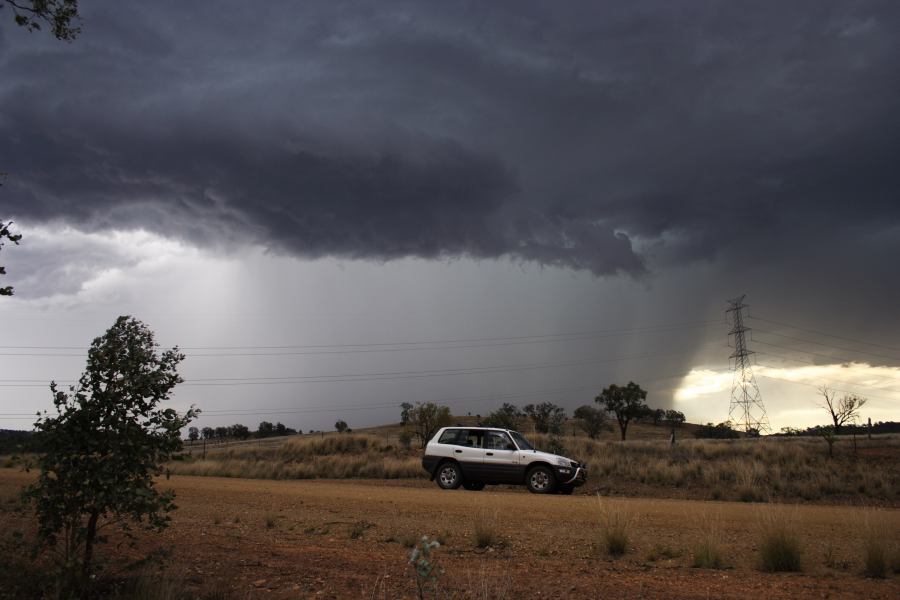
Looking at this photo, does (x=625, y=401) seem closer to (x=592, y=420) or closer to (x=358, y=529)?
(x=592, y=420)

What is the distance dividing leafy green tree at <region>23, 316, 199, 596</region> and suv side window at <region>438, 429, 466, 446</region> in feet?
50.6

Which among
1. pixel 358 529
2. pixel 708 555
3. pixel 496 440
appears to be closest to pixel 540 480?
pixel 496 440

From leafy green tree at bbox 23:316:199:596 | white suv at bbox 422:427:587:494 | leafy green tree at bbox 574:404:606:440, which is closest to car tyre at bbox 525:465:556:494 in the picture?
white suv at bbox 422:427:587:494

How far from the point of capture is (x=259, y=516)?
1402cm

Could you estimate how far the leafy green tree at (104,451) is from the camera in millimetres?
6719

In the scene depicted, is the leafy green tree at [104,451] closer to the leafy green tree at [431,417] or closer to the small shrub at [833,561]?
the small shrub at [833,561]

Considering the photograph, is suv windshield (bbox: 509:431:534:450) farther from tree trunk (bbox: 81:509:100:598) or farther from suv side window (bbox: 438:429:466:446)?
tree trunk (bbox: 81:509:100:598)

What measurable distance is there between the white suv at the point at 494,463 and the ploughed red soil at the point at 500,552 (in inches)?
162

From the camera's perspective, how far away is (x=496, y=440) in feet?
70.2

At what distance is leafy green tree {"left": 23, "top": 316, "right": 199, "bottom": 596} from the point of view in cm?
672

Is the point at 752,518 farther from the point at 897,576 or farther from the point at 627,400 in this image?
the point at 627,400

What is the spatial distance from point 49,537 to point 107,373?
1849mm

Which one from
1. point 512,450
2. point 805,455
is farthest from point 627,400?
point 512,450

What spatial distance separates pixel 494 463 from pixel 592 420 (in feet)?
234
